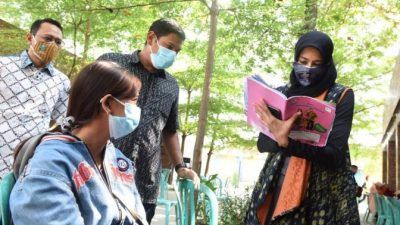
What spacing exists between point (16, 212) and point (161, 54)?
1825mm

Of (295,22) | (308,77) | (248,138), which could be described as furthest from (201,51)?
(308,77)

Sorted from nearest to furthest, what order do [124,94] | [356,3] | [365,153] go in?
[124,94], [356,3], [365,153]

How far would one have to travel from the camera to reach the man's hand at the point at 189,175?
8.92ft

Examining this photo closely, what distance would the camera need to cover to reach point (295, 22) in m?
7.29

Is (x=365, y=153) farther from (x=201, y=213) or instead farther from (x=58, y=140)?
(x=58, y=140)

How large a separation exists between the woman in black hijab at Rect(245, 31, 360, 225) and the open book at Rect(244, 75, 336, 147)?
3 centimetres

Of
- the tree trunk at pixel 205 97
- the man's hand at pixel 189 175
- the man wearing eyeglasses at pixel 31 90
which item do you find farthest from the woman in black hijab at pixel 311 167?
the tree trunk at pixel 205 97

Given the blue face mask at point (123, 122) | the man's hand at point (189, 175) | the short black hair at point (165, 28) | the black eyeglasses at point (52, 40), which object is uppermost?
the short black hair at point (165, 28)

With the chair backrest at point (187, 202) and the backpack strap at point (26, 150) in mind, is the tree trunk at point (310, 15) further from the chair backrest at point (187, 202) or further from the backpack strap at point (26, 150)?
the backpack strap at point (26, 150)

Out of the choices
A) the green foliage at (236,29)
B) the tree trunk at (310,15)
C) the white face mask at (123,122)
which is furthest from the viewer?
the green foliage at (236,29)

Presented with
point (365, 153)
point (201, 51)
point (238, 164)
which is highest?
point (201, 51)

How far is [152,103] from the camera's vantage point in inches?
119

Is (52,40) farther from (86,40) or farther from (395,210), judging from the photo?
(86,40)

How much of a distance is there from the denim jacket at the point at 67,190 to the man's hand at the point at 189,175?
951 millimetres
